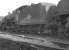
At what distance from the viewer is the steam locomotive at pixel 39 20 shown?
306 inches

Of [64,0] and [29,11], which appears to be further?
[29,11]

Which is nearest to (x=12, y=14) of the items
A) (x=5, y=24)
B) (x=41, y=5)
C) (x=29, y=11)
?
(x=5, y=24)

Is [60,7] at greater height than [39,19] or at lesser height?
greater

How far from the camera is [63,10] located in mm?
7273

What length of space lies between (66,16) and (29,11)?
12.8ft

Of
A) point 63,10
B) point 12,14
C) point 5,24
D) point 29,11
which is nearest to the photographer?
point 63,10

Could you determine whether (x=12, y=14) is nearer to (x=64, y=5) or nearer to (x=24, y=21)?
(x=24, y=21)

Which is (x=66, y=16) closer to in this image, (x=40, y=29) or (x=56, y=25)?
(x=56, y=25)

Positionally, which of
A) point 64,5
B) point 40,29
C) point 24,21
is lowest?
point 40,29

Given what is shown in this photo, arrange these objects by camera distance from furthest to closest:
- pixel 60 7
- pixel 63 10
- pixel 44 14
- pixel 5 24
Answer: pixel 5 24
pixel 44 14
pixel 60 7
pixel 63 10

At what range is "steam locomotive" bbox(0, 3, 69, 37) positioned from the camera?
25.5 ft

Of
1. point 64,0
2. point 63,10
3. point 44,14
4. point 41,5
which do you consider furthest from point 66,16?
point 41,5

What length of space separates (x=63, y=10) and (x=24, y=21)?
456 centimetres

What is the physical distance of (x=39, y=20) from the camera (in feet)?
30.7
